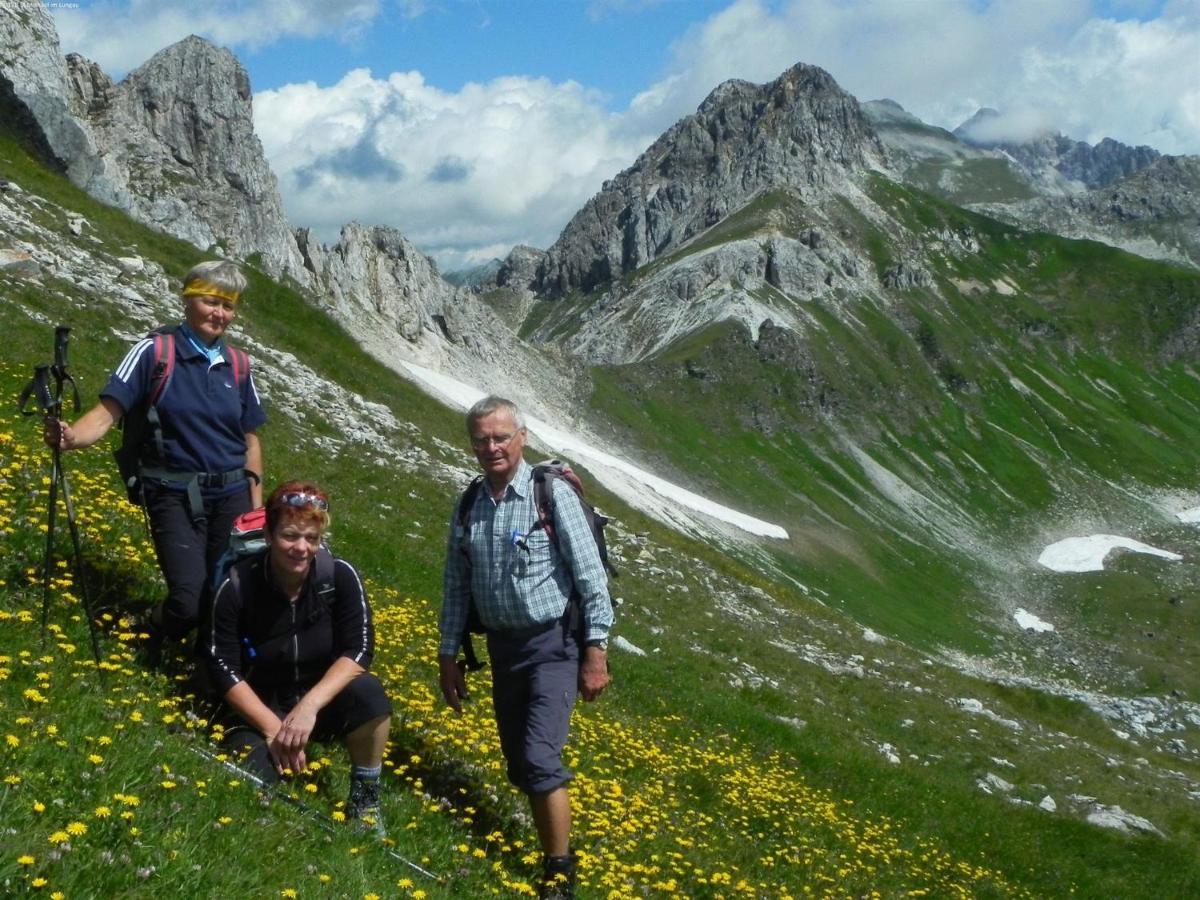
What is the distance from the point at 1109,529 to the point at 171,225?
103 m

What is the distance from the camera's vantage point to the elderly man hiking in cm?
751

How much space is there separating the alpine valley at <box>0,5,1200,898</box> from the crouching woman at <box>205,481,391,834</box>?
1.55ft

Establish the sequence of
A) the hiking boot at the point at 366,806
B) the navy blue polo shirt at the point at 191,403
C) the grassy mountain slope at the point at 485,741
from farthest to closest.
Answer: the navy blue polo shirt at the point at 191,403, the hiking boot at the point at 366,806, the grassy mountain slope at the point at 485,741

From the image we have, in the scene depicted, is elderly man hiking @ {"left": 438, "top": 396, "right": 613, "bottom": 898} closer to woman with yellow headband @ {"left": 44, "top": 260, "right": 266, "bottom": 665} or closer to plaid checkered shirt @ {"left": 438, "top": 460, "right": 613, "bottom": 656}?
plaid checkered shirt @ {"left": 438, "top": 460, "right": 613, "bottom": 656}

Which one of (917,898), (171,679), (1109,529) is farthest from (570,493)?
(1109,529)

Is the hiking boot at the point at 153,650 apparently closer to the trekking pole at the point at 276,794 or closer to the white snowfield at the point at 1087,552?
the trekking pole at the point at 276,794

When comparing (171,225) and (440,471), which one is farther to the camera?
(171,225)

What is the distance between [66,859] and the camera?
476 centimetres

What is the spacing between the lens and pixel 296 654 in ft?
24.8

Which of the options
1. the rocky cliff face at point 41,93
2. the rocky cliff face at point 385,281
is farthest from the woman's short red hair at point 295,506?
the rocky cliff face at point 385,281

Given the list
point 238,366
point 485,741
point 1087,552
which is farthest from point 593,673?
point 1087,552

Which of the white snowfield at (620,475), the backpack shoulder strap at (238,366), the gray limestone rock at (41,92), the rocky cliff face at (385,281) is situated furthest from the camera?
the rocky cliff face at (385,281)

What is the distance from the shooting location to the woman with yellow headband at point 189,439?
794 cm

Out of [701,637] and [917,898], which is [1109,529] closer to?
[701,637]
